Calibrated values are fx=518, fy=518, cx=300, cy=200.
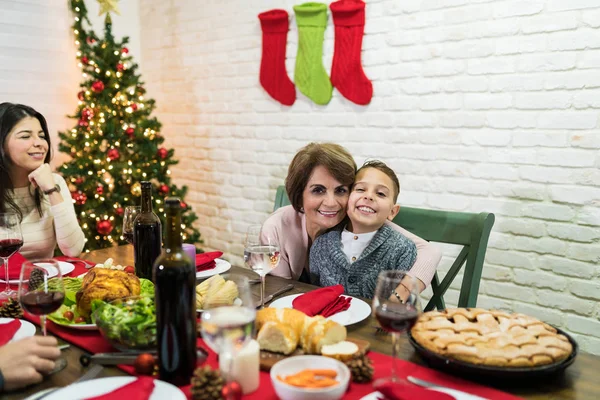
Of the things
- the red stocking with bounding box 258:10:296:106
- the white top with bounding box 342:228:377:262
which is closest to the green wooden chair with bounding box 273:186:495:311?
the white top with bounding box 342:228:377:262

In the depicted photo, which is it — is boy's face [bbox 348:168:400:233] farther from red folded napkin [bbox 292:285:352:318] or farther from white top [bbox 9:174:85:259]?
white top [bbox 9:174:85:259]

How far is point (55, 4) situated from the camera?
3609 mm

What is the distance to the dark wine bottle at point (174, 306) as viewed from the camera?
85cm

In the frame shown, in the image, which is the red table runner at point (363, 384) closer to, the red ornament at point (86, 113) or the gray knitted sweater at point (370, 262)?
the gray knitted sweater at point (370, 262)

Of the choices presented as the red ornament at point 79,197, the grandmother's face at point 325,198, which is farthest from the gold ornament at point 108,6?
the grandmother's face at point 325,198

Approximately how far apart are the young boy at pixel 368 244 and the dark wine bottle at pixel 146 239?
57 cm

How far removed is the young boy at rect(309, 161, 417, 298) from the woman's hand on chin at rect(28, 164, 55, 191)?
1.13 metres

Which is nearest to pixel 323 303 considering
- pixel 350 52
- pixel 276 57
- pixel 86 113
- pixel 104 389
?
pixel 104 389

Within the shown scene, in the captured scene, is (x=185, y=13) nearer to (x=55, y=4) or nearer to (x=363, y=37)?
(x=55, y=4)

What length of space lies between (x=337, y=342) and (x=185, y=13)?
10.8 ft

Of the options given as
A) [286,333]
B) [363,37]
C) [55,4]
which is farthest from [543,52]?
[55,4]

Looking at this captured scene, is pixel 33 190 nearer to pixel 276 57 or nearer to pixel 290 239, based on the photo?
pixel 290 239

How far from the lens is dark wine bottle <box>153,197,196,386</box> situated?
849 mm

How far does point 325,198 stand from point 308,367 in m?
0.89
